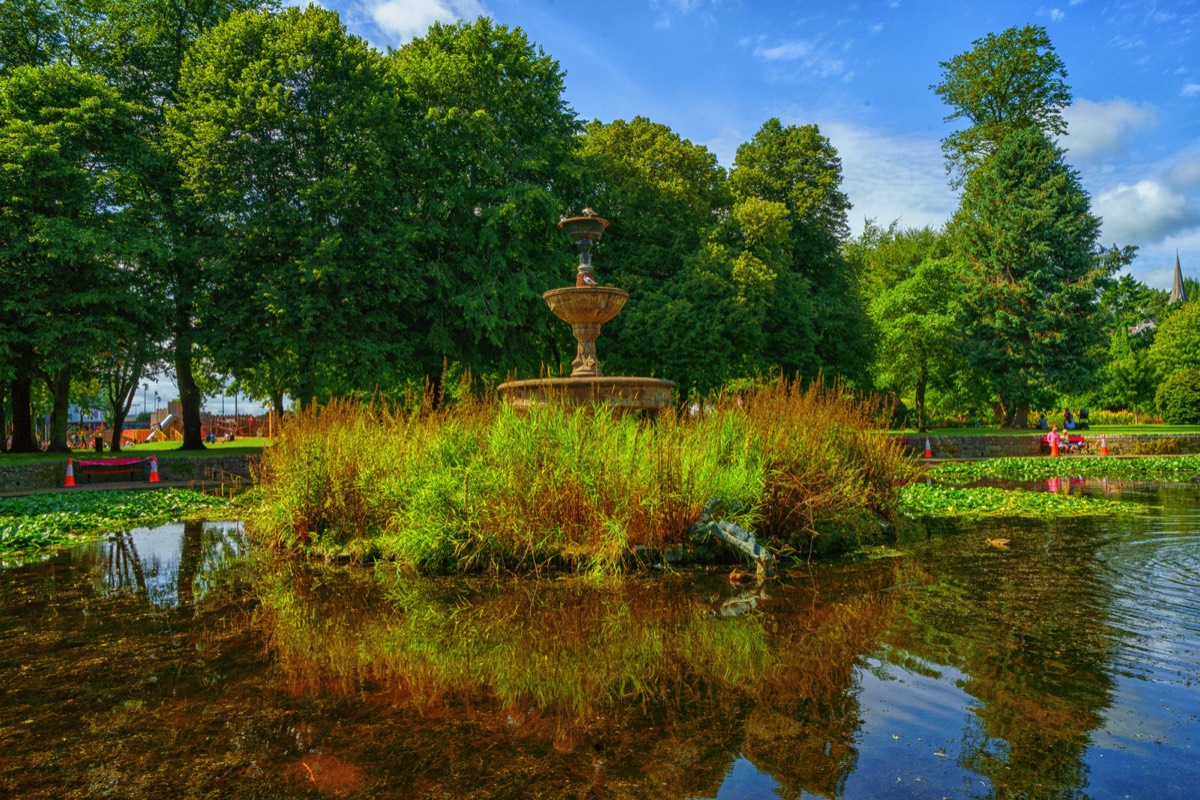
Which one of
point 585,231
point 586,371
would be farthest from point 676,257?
point 586,371

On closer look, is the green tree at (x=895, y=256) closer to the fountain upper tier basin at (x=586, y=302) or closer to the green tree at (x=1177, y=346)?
the green tree at (x=1177, y=346)

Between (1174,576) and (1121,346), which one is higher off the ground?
(1121,346)

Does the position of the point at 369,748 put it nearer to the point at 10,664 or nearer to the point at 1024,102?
the point at 10,664

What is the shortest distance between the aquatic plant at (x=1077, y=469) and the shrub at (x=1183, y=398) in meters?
30.3

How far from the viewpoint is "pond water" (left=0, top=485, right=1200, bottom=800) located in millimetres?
2814

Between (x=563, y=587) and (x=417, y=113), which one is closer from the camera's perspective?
(x=563, y=587)

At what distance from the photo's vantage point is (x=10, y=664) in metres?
4.37

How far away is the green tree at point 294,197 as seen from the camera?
21641 mm

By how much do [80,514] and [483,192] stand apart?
15800 mm

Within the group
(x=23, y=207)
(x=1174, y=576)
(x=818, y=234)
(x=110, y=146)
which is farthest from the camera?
(x=818, y=234)

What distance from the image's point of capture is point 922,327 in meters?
35.9

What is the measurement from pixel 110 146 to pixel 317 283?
760 centimetres

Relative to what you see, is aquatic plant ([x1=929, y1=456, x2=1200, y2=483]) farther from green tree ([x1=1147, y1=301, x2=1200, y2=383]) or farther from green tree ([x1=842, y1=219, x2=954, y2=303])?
green tree ([x1=1147, y1=301, x2=1200, y2=383])

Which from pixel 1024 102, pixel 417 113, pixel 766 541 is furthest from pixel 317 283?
pixel 1024 102
